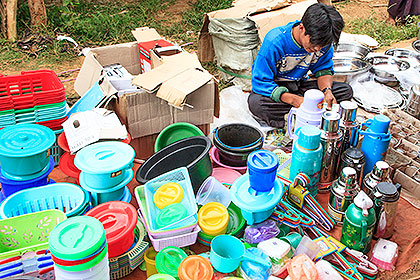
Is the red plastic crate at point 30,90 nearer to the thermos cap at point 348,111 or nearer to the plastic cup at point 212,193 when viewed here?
the plastic cup at point 212,193

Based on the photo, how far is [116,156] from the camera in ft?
6.62

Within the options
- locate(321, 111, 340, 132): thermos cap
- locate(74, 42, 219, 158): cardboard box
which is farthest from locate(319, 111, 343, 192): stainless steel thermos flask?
locate(74, 42, 219, 158): cardboard box

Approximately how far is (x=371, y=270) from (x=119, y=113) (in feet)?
5.80

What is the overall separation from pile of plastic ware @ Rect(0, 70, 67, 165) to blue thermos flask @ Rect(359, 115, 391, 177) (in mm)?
1821

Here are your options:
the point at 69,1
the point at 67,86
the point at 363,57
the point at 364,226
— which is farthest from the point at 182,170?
the point at 69,1

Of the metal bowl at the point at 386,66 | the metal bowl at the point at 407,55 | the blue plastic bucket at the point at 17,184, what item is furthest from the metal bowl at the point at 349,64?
the blue plastic bucket at the point at 17,184

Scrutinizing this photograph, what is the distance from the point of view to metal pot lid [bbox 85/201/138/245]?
5.63ft

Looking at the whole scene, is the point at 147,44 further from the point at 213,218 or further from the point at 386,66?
the point at 386,66

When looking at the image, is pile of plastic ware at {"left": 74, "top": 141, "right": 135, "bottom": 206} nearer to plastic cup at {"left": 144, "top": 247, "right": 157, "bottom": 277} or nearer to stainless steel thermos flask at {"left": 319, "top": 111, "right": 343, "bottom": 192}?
plastic cup at {"left": 144, "top": 247, "right": 157, "bottom": 277}

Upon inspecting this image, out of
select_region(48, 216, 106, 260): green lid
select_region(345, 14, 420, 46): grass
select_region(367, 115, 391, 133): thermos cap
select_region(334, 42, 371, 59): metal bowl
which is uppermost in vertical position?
select_region(367, 115, 391, 133): thermos cap

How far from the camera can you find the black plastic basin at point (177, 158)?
2.15 metres

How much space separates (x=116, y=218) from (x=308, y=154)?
3.20 ft

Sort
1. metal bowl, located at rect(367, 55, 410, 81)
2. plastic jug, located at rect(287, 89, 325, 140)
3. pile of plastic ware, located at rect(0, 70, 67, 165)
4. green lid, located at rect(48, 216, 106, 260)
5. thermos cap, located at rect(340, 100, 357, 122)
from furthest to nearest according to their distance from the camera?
metal bowl, located at rect(367, 55, 410, 81)
pile of plastic ware, located at rect(0, 70, 67, 165)
plastic jug, located at rect(287, 89, 325, 140)
thermos cap, located at rect(340, 100, 357, 122)
green lid, located at rect(48, 216, 106, 260)

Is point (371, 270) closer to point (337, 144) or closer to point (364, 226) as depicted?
point (364, 226)
